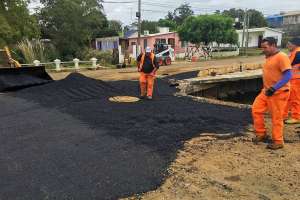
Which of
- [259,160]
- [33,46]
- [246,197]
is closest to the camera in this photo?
[246,197]

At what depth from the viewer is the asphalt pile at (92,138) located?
4.35 metres

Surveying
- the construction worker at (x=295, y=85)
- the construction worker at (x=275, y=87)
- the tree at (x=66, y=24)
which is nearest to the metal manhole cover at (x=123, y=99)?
the construction worker at (x=295, y=85)

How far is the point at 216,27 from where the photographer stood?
37.2 metres

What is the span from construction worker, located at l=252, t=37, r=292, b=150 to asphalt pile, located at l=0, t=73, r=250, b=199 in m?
1.16

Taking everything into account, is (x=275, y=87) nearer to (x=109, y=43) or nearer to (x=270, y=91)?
(x=270, y=91)

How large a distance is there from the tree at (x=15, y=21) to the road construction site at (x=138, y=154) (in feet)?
49.3

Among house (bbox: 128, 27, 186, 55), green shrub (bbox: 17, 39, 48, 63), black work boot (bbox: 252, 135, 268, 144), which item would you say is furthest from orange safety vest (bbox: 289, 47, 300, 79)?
house (bbox: 128, 27, 186, 55)

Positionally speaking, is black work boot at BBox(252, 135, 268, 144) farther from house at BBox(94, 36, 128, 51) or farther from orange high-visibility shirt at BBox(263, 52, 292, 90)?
house at BBox(94, 36, 128, 51)

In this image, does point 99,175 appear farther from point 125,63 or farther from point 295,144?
point 125,63

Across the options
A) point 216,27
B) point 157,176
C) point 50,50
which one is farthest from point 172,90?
point 216,27

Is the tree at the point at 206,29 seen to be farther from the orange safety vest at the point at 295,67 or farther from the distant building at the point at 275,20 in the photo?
the distant building at the point at 275,20

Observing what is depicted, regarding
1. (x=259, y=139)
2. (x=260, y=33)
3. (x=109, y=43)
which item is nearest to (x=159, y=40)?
(x=109, y=43)

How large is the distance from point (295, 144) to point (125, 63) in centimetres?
1988

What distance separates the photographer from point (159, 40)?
3700 centimetres
